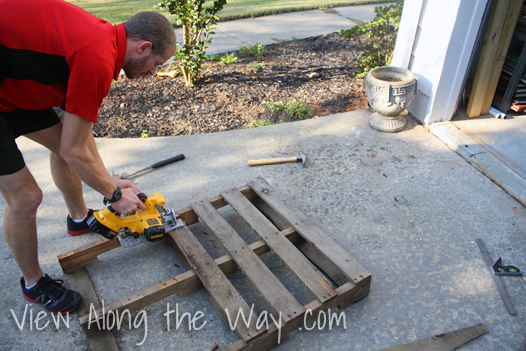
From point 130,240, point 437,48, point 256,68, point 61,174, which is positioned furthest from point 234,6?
point 130,240

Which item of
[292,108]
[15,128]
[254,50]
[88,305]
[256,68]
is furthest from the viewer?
[254,50]

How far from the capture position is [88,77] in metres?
1.69

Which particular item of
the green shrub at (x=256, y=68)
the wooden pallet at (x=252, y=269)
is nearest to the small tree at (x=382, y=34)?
the green shrub at (x=256, y=68)

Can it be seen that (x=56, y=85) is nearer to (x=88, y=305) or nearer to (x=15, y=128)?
(x=15, y=128)

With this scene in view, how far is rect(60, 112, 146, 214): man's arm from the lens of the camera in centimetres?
177

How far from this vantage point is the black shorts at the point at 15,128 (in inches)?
73.1

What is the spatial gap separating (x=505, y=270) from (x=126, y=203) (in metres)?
2.39

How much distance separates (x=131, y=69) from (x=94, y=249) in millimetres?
1215

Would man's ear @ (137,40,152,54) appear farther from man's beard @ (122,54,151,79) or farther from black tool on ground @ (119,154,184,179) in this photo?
black tool on ground @ (119,154,184,179)

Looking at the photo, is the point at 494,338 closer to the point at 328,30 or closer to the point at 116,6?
the point at 328,30

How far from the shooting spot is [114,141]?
3.91 meters

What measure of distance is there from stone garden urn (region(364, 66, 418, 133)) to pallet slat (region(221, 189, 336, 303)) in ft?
5.94

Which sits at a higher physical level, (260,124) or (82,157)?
(82,157)

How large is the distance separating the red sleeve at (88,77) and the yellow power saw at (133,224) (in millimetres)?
731
